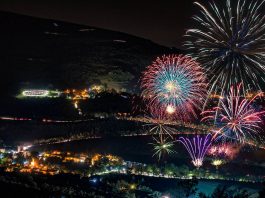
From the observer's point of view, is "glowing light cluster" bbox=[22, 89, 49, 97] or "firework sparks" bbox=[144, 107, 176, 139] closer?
"firework sparks" bbox=[144, 107, 176, 139]

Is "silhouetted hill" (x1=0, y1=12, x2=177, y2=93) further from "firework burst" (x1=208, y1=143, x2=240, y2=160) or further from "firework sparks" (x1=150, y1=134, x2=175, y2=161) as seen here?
"firework burst" (x1=208, y1=143, x2=240, y2=160)

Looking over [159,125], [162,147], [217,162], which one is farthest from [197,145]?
[217,162]

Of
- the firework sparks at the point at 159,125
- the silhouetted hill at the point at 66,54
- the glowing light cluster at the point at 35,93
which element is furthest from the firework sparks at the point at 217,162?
the silhouetted hill at the point at 66,54

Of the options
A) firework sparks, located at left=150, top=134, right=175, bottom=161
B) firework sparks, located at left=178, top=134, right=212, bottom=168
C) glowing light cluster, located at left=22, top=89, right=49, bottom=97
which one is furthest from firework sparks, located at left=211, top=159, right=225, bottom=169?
glowing light cluster, located at left=22, top=89, right=49, bottom=97

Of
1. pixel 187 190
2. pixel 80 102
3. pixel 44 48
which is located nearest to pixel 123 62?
pixel 44 48

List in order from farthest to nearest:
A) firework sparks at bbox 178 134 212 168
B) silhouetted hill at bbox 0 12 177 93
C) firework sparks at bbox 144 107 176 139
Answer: silhouetted hill at bbox 0 12 177 93 → firework sparks at bbox 144 107 176 139 → firework sparks at bbox 178 134 212 168

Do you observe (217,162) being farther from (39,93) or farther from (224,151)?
(39,93)


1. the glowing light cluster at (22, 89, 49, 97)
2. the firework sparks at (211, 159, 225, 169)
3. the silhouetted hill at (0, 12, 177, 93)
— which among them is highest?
the silhouetted hill at (0, 12, 177, 93)
